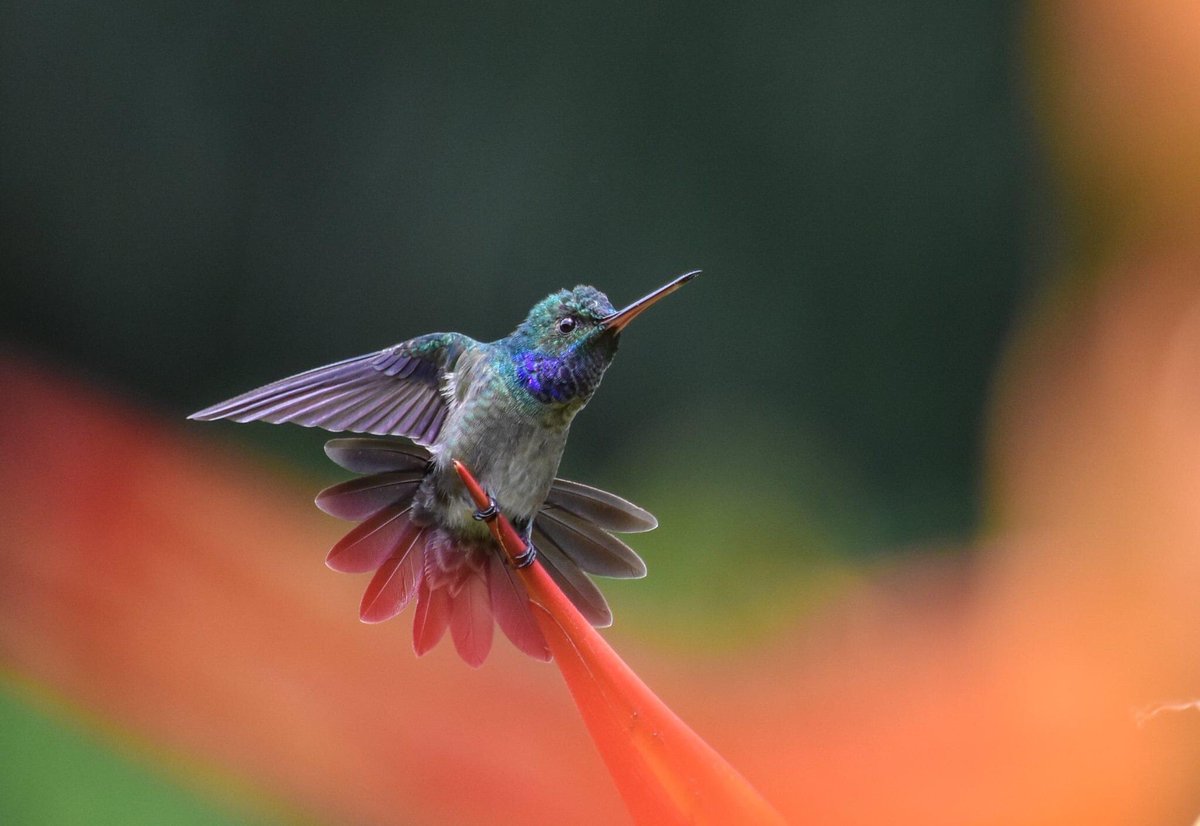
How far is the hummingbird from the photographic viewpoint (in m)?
0.78

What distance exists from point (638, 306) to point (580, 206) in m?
1.50

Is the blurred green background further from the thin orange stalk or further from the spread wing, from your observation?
the thin orange stalk

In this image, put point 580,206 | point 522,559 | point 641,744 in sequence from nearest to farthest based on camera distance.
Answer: point 641,744, point 522,559, point 580,206

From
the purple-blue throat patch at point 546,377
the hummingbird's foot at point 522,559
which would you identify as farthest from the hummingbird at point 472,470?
the hummingbird's foot at point 522,559

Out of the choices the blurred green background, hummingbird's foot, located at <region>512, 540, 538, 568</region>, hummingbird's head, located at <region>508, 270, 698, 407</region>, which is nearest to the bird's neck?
hummingbird's head, located at <region>508, 270, 698, 407</region>

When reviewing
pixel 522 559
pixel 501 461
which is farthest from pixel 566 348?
pixel 522 559

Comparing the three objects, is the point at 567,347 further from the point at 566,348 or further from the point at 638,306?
the point at 638,306

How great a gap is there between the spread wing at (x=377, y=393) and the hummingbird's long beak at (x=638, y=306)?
196 millimetres

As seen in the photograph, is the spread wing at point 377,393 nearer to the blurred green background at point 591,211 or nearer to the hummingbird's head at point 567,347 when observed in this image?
the hummingbird's head at point 567,347

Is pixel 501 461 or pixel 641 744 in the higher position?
pixel 501 461

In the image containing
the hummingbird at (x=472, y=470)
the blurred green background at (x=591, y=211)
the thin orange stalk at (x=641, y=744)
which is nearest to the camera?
the thin orange stalk at (x=641, y=744)

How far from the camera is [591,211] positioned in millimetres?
2111

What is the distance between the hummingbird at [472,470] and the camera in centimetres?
78

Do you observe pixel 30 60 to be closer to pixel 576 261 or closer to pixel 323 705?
pixel 576 261
